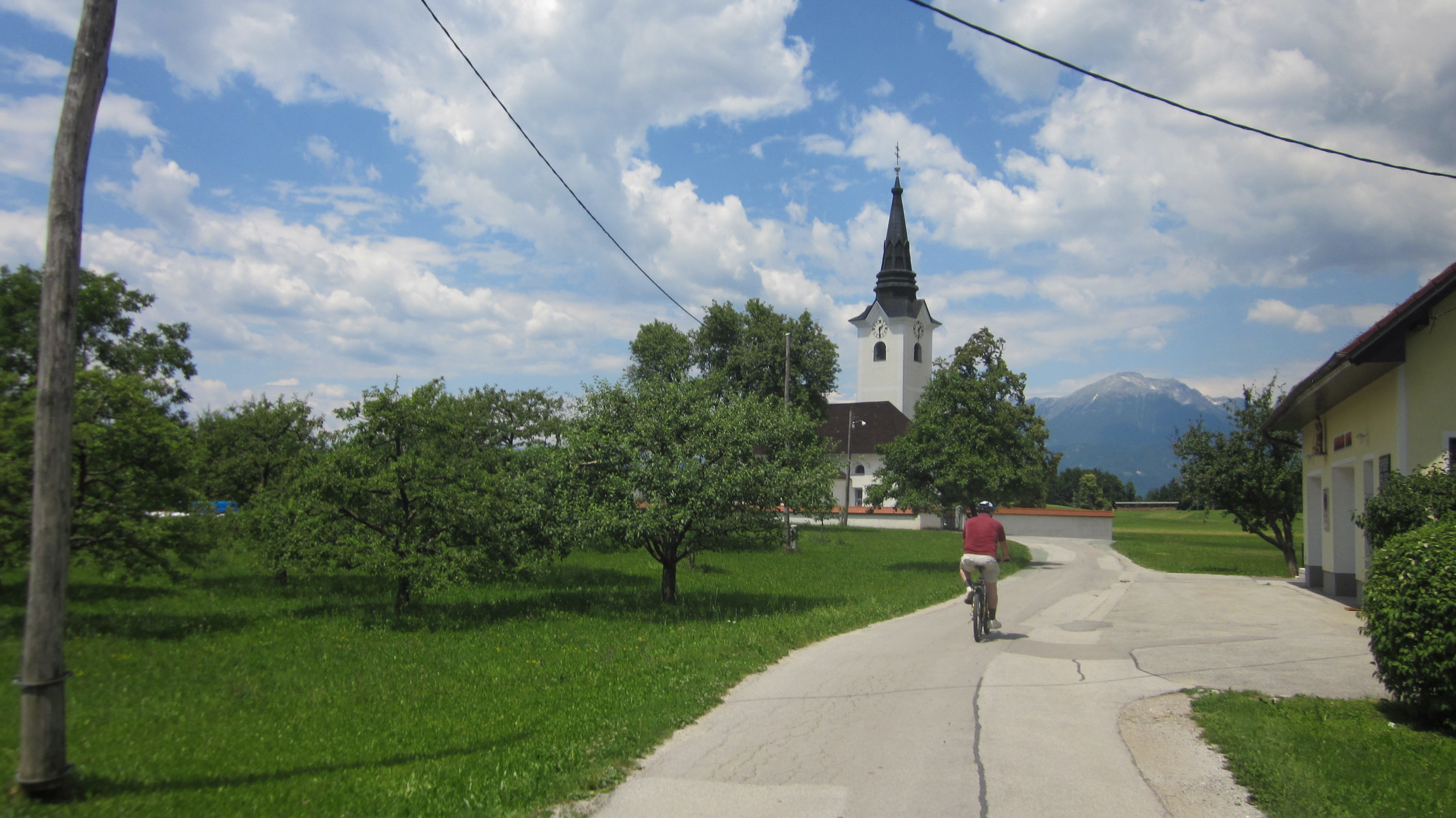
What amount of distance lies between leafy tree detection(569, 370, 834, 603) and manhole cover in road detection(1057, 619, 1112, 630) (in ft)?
15.2

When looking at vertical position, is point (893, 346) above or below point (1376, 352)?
above

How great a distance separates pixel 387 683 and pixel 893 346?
261 feet

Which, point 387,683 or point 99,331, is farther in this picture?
point 99,331

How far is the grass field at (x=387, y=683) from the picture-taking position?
6020 millimetres

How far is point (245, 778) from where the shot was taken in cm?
632

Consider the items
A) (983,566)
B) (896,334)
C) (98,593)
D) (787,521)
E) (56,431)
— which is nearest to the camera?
(56,431)

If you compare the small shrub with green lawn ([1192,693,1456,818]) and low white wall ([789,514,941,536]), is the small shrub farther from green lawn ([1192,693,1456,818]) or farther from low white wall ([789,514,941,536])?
low white wall ([789,514,941,536])

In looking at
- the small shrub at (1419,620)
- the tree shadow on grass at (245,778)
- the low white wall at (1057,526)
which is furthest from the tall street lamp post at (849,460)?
the tree shadow on grass at (245,778)

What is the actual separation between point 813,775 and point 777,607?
1080 centimetres

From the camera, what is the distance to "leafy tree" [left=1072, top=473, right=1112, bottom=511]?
120 metres

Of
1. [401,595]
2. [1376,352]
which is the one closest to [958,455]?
[1376,352]

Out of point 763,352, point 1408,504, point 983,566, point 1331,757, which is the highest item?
point 763,352

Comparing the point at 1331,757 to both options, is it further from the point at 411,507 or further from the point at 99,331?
the point at 99,331

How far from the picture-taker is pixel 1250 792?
19.0 feet
